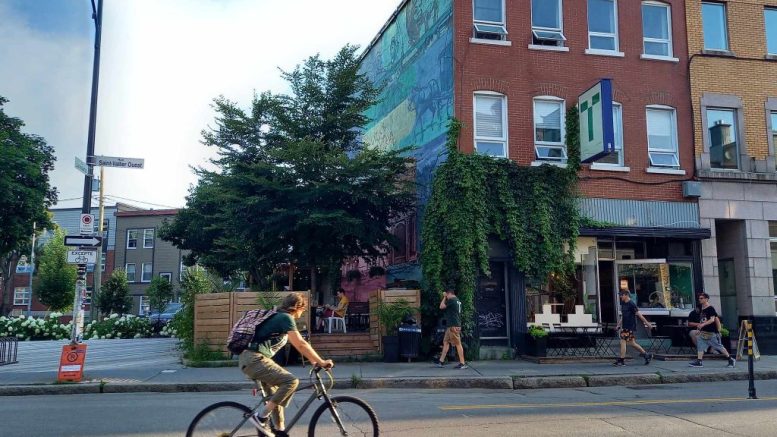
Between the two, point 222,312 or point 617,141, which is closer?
point 222,312

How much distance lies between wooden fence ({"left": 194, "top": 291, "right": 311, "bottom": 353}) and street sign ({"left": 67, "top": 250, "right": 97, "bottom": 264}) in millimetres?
3409

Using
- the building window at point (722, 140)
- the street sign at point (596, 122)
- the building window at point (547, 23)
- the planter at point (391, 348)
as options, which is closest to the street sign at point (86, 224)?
the planter at point (391, 348)

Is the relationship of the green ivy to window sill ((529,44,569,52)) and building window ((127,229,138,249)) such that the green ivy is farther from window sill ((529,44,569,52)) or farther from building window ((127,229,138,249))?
building window ((127,229,138,249))

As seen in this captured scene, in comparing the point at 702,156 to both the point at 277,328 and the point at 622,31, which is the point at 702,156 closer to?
the point at 622,31

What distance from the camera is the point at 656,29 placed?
19.2 meters

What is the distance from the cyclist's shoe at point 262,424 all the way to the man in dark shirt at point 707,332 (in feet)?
40.0

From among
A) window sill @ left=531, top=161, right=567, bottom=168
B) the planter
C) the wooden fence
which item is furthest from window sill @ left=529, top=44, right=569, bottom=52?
the wooden fence

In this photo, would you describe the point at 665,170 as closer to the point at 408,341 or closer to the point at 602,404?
the point at 408,341

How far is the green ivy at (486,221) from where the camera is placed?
16.3 m

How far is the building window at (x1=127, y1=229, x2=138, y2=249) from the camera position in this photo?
58.2 meters

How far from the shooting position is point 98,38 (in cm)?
1379

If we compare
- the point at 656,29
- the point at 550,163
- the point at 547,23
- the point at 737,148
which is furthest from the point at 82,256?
the point at 737,148

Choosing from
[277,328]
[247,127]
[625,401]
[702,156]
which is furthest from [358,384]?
[702,156]

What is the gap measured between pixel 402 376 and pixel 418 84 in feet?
32.7
